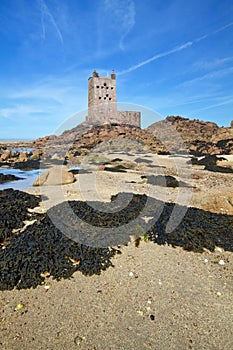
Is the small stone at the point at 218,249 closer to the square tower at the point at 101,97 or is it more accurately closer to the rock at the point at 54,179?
the rock at the point at 54,179

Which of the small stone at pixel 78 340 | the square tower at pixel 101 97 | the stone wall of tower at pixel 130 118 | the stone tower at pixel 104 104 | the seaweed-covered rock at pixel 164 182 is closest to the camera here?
the small stone at pixel 78 340

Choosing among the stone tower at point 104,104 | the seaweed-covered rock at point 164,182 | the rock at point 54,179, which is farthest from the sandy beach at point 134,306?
the stone tower at point 104,104

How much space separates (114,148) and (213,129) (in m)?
17.8

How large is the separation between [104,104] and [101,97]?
194cm

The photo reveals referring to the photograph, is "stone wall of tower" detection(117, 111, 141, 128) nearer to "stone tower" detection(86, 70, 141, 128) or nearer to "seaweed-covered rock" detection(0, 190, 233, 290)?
"stone tower" detection(86, 70, 141, 128)

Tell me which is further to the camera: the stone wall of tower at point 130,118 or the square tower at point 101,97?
the square tower at point 101,97

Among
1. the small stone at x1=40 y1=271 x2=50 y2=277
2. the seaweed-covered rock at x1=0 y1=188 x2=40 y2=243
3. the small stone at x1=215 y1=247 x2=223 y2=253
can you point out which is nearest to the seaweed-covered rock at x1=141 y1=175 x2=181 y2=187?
the seaweed-covered rock at x1=0 y1=188 x2=40 y2=243

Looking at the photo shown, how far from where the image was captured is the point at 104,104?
46.8m

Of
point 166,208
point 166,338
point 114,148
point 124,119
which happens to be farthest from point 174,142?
point 166,338

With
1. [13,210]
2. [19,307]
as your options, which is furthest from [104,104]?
[19,307]

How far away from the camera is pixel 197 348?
226 centimetres

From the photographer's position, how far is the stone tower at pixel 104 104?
4388 cm

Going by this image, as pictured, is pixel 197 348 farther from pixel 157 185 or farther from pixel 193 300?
pixel 157 185

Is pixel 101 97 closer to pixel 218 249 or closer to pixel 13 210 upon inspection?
pixel 13 210
